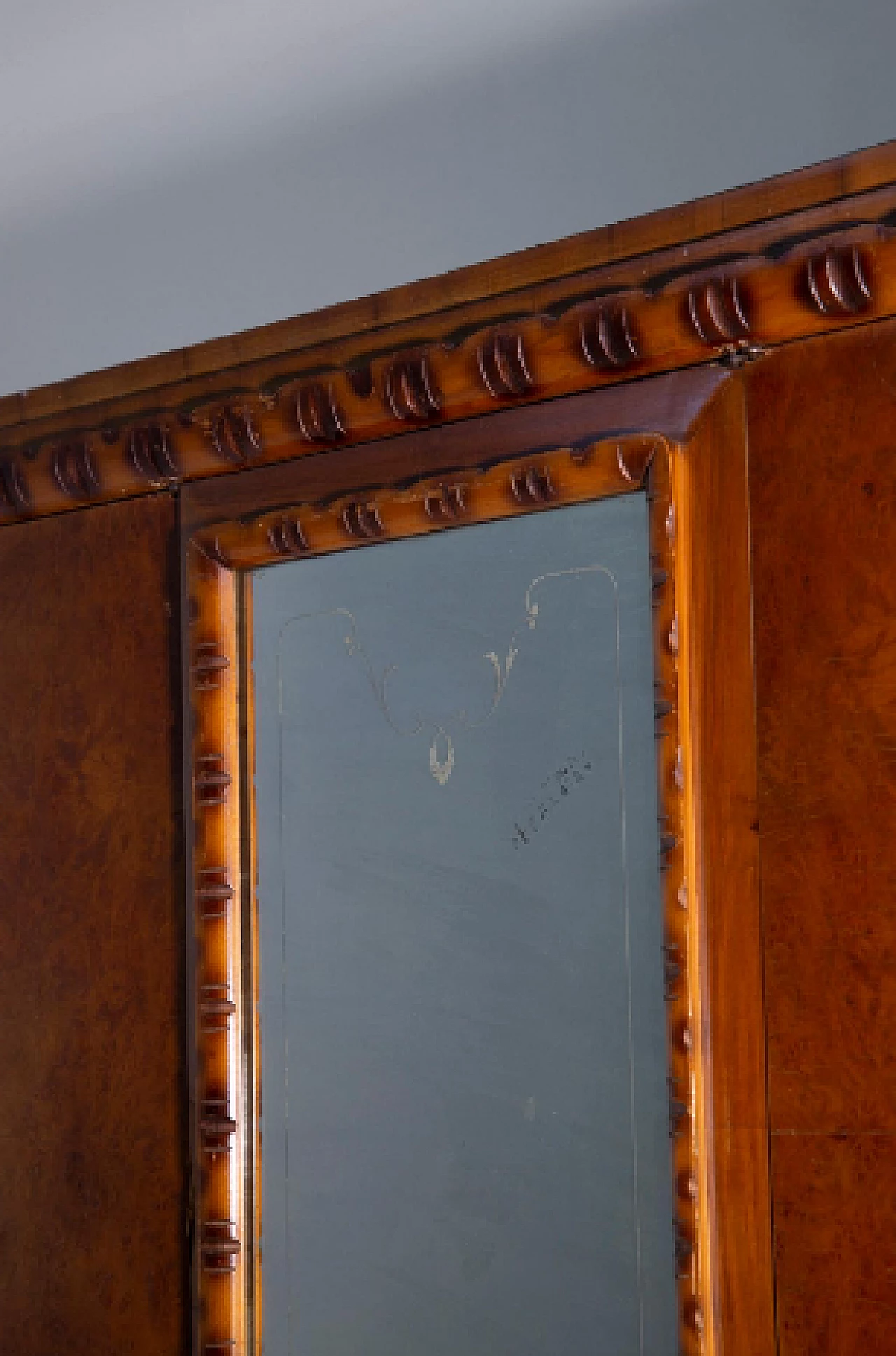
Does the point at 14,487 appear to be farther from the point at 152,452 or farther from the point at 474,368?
the point at 474,368

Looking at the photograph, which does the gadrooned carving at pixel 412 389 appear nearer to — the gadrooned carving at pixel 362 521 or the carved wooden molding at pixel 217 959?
the gadrooned carving at pixel 362 521

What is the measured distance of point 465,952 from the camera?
1.37 m

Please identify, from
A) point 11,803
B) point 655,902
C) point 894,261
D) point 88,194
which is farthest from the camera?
point 88,194

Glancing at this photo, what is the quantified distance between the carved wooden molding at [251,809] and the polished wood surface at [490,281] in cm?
15

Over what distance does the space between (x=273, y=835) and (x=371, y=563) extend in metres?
0.28

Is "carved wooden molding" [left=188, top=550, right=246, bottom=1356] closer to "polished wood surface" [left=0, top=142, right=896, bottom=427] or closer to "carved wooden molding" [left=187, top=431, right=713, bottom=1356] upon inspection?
"carved wooden molding" [left=187, top=431, right=713, bottom=1356]

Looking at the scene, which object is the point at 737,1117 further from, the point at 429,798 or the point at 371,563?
the point at 371,563

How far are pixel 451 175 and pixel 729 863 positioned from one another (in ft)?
3.56

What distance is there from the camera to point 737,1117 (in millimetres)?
1204

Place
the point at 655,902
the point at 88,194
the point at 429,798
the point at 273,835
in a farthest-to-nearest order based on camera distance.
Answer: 1. the point at 88,194
2. the point at 273,835
3. the point at 429,798
4. the point at 655,902

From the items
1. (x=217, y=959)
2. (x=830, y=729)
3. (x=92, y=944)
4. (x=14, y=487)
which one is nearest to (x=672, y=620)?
(x=830, y=729)

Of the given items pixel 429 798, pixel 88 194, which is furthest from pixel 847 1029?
pixel 88 194

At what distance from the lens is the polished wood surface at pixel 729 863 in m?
1.19

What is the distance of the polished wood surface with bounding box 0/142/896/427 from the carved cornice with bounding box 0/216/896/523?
16 millimetres
